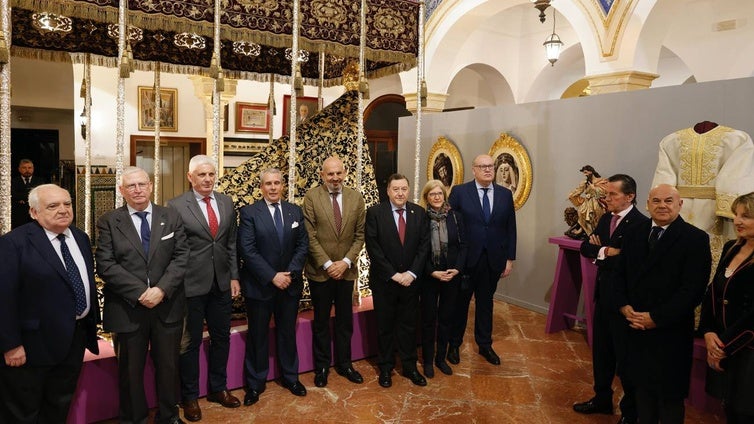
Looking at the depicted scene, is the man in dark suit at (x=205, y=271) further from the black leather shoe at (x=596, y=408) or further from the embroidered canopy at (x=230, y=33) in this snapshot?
the black leather shoe at (x=596, y=408)

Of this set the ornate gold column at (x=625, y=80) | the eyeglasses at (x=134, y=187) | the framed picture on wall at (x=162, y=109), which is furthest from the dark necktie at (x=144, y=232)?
the framed picture on wall at (x=162, y=109)

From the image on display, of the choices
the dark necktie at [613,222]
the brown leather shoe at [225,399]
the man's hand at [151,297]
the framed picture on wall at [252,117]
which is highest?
the framed picture on wall at [252,117]

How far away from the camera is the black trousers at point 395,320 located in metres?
4.32

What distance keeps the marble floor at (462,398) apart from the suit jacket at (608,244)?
94 centimetres

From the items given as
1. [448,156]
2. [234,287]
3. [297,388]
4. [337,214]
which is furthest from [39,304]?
[448,156]

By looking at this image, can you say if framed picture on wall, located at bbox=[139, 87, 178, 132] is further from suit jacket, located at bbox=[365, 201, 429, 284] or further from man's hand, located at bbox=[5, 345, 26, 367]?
man's hand, located at bbox=[5, 345, 26, 367]

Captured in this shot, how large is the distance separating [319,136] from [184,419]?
8.80 ft

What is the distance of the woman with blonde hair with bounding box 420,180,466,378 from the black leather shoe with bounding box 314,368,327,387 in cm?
81

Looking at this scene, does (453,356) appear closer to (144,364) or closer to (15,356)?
(144,364)

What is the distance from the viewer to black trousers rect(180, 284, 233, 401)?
3.70m

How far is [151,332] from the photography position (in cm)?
339

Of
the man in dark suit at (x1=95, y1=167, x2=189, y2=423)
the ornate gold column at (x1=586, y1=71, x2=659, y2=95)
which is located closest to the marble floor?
the man in dark suit at (x1=95, y1=167, x2=189, y2=423)

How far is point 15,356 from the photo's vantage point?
2.81 meters

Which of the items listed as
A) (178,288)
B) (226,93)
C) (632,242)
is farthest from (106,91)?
(632,242)
